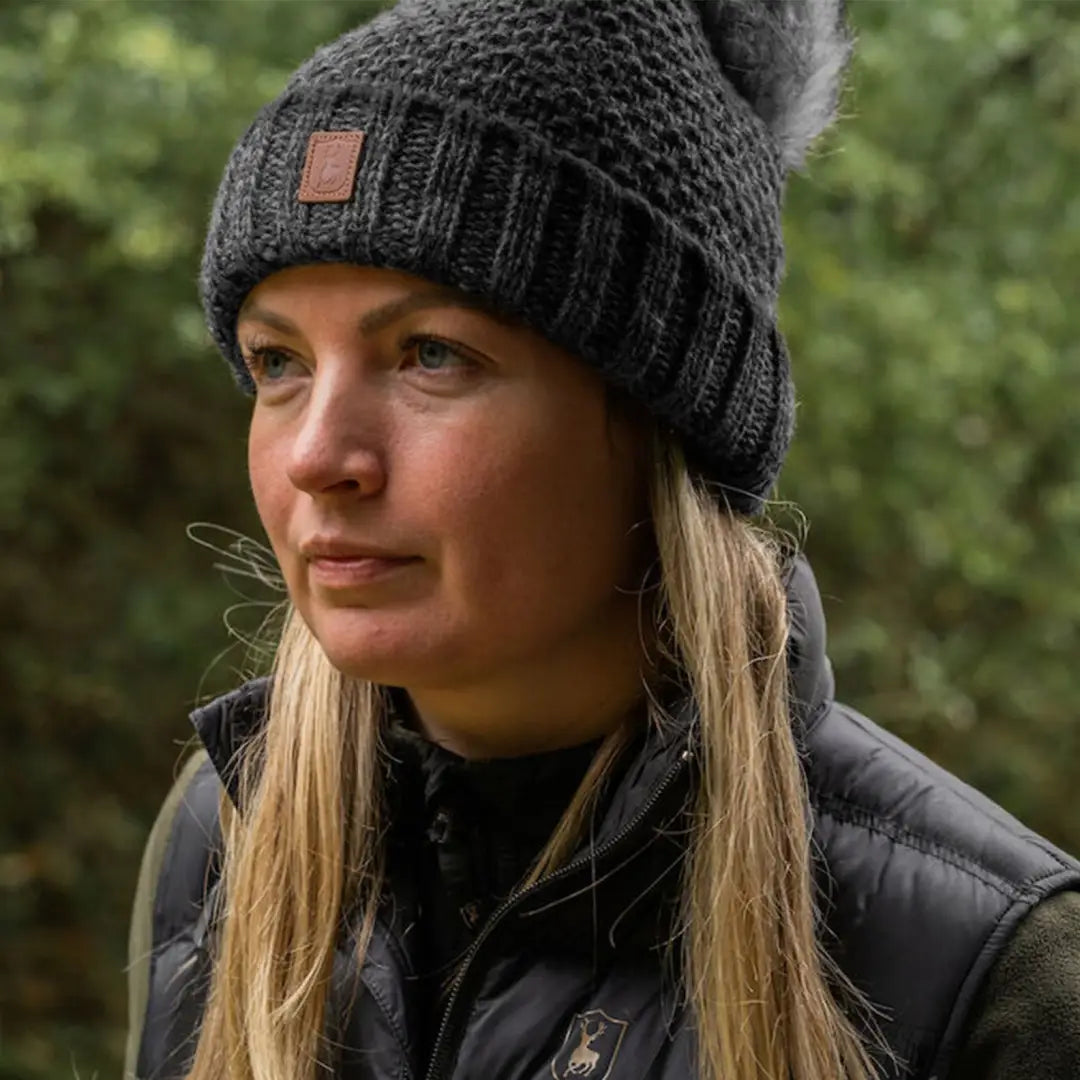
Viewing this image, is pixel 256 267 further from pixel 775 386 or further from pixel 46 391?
pixel 46 391

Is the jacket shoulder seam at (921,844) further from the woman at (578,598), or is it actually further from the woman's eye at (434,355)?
the woman's eye at (434,355)

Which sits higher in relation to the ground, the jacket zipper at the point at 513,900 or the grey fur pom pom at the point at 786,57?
the grey fur pom pom at the point at 786,57

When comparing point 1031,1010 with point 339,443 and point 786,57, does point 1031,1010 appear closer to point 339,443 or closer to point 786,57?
point 339,443

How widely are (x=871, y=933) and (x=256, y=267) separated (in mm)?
907

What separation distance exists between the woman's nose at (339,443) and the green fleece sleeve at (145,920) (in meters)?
0.69

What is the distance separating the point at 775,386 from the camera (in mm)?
1884

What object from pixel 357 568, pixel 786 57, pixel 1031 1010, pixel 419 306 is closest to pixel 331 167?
pixel 419 306

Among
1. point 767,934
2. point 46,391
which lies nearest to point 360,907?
point 767,934

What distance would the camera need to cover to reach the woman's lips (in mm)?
1659

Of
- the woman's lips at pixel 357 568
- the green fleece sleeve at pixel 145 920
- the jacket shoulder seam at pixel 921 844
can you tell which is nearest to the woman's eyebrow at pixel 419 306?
the woman's lips at pixel 357 568

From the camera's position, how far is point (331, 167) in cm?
169

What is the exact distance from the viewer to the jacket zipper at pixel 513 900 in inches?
67.0

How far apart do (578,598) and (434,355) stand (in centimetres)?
28

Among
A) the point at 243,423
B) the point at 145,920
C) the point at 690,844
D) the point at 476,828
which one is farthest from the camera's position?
the point at 243,423
